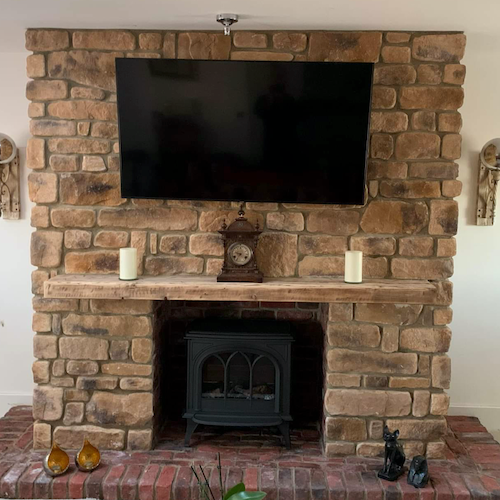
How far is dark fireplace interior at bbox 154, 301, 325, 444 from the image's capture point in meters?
3.11

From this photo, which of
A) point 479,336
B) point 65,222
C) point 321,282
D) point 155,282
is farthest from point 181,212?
point 479,336

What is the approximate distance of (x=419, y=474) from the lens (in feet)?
8.57

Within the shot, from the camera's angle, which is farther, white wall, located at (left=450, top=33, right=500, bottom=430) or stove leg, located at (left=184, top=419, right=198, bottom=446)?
white wall, located at (left=450, top=33, right=500, bottom=430)

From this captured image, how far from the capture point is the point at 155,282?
8.84ft

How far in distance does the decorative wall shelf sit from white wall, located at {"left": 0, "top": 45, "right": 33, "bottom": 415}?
3.05 ft

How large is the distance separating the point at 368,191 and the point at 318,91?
56 centimetres

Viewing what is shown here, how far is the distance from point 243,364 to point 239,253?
2.27 feet

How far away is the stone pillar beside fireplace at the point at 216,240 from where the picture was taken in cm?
278

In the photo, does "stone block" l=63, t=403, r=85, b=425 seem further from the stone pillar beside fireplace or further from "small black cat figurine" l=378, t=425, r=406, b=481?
"small black cat figurine" l=378, t=425, r=406, b=481

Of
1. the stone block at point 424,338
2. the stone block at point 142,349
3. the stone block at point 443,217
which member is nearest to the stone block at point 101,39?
the stone block at point 142,349

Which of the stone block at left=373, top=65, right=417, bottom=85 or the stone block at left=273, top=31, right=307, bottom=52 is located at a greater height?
the stone block at left=273, top=31, right=307, bottom=52

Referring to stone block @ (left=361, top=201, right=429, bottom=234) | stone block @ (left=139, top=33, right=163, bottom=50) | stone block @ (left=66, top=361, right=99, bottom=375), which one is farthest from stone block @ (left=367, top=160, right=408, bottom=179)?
stone block @ (left=66, top=361, right=99, bottom=375)

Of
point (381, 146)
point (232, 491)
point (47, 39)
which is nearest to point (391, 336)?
point (381, 146)

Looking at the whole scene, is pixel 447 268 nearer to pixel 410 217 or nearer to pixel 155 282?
pixel 410 217
